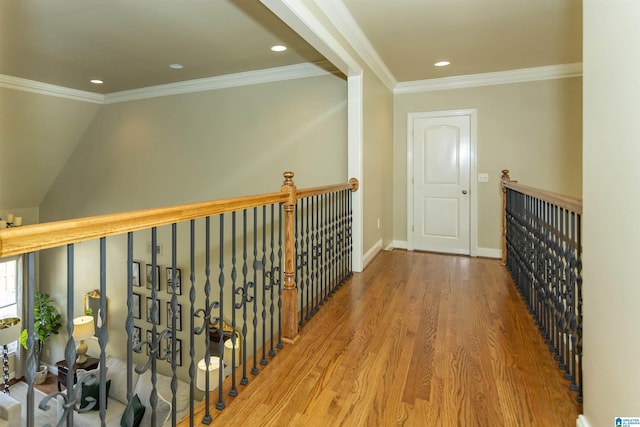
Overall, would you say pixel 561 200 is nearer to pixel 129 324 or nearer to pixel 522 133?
pixel 129 324

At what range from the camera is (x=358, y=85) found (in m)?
3.67

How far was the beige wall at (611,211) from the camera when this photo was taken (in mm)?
1029

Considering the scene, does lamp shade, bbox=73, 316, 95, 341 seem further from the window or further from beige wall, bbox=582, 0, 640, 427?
beige wall, bbox=582, 0, 640, 427

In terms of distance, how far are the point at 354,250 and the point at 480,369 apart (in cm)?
196

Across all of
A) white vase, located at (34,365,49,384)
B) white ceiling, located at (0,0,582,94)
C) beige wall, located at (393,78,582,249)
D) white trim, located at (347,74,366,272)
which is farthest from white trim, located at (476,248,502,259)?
white vase, located at (34,365,49,384)

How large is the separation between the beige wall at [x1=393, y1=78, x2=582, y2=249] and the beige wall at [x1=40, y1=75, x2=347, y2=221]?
1567mm

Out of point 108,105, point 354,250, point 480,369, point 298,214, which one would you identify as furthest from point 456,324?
point 108,105

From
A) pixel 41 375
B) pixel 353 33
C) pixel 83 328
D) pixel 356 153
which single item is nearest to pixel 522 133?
pixel 356 153

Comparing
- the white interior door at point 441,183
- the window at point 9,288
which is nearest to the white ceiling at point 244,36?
the white interior door at point 441,183

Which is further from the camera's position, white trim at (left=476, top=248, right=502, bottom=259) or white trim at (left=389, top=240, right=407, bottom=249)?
white trim at (left=389, top=240, right=407, bottom=249)

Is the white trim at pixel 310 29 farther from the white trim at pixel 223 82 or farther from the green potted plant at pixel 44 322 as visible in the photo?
the green potted plant at pixel 44 322

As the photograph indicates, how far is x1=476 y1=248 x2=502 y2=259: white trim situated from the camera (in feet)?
15.3

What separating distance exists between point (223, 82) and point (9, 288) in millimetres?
6212

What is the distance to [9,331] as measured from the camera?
5.27 m
